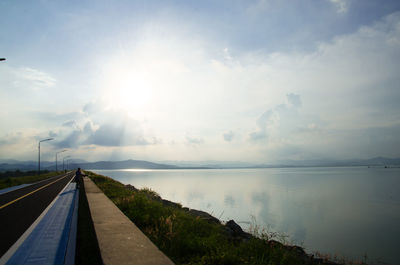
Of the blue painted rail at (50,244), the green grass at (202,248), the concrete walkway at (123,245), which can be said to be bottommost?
the green grass at (202,248)

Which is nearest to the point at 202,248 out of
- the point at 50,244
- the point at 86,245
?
the point at 86,245

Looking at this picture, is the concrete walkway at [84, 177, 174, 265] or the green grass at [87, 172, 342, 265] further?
the green grass at [87, 172, 342, 265]

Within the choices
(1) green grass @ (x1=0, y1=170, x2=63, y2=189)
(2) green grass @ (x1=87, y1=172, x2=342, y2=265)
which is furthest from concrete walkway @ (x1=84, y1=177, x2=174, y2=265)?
(1) green grass @ (x1=0, y1=170, x2=63, y2=189)

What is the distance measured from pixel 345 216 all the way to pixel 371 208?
572cm

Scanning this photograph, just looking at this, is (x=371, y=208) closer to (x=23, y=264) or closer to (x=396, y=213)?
(x=396, y=213)

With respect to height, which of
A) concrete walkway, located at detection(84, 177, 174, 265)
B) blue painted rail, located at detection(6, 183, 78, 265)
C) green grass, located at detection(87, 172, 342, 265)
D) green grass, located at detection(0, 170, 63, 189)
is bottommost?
green grass, located at detection(0, 170, 63, 189)

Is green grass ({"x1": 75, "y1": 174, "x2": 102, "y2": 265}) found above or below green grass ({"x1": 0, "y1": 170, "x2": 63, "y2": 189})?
above

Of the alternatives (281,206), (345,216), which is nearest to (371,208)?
(345,216)

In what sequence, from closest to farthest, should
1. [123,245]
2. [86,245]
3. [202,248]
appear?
[123,245], [202,248], [86,245]

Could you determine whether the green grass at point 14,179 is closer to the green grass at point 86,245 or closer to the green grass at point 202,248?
the green grass at point 86,245

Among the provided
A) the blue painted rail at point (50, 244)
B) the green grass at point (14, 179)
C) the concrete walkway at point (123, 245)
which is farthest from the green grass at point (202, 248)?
the green grass at point (14, 179)

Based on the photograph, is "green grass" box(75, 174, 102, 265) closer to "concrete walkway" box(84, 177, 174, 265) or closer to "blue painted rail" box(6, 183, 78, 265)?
"blue painted rail" box(6, 183, 78, 265)

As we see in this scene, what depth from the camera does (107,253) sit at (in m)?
5.06

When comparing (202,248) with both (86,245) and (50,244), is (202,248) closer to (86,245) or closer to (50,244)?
(86,245)
